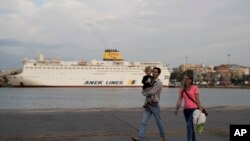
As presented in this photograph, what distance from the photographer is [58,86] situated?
104 metres

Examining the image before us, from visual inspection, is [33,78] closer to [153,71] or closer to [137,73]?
[137,73]

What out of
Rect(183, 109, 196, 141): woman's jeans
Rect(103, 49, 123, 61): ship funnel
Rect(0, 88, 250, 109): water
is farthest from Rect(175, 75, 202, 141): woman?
Rect(103, 49, 123, 61): ship funnel

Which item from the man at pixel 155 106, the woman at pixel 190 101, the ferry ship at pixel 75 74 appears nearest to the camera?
the woman at pixel 190 101

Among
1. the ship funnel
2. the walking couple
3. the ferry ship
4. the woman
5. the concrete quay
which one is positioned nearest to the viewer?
the woman

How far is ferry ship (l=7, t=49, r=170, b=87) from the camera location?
102250 mm

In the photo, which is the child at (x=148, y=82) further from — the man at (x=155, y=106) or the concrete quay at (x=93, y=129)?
the concrete quay at (x=93, y=129)

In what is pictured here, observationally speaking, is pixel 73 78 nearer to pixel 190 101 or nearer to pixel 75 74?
pixel 75 74

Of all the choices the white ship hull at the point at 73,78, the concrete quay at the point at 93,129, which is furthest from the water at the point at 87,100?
the white ship hull at the point at 73,78

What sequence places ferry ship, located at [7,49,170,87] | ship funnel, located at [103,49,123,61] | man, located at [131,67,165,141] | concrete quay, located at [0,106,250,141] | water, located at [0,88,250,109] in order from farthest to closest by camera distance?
ship funnel, located at [103,49,123,61] → ferry ship, located at [7,49,170,87] → water, located at [0,88,250,109] → concrete quay, located at [0,106,250,141] → man, located at [131,67,165,141]

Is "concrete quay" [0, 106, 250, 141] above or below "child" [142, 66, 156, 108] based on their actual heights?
below

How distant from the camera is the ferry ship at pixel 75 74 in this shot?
102m

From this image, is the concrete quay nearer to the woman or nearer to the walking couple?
the walking couple

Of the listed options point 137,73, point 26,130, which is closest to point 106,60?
point 137,73

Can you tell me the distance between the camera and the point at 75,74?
10344cm
